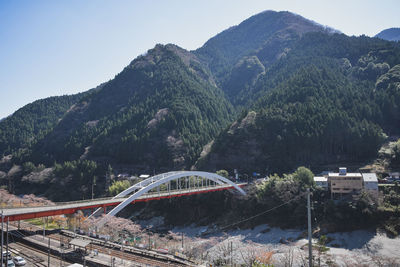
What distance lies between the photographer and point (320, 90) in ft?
226

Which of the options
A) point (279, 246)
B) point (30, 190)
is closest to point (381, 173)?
point (279, 246)

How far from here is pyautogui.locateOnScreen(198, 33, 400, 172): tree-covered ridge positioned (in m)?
56.2

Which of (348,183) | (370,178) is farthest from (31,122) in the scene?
(370,178)

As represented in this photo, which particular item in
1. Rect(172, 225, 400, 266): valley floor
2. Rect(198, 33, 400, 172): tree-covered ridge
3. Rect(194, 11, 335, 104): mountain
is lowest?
Rect(172, 225, 400, 266): valley floor

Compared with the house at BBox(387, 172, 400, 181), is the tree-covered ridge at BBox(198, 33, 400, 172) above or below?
above

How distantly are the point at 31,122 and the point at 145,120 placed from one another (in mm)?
64016

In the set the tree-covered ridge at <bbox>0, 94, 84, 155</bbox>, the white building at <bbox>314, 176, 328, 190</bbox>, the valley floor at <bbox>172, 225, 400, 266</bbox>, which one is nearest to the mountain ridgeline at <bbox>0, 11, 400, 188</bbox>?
the tree-covered ridge at <bbox>0, 94, 84, 155</bbox>

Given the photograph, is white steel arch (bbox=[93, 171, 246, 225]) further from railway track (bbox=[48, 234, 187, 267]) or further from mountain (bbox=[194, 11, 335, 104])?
mountain (bbox=[194, 11, 335, 104])

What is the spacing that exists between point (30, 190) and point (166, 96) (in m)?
43.8

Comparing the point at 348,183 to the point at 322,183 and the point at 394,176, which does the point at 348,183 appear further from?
the point at 394,176

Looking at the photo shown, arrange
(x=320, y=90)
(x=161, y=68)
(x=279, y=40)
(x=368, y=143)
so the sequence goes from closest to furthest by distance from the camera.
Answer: (x=368, y=143) → (x=320, y=90) → (x=161, y=68) → (x=279, y=40)

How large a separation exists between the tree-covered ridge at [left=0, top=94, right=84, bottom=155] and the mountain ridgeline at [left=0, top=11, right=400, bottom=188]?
0.45 metres

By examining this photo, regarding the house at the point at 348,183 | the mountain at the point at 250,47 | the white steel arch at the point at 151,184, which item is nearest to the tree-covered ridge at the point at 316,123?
the white steel arch at the point at 151,184

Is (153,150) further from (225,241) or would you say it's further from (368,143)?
(368,143)
